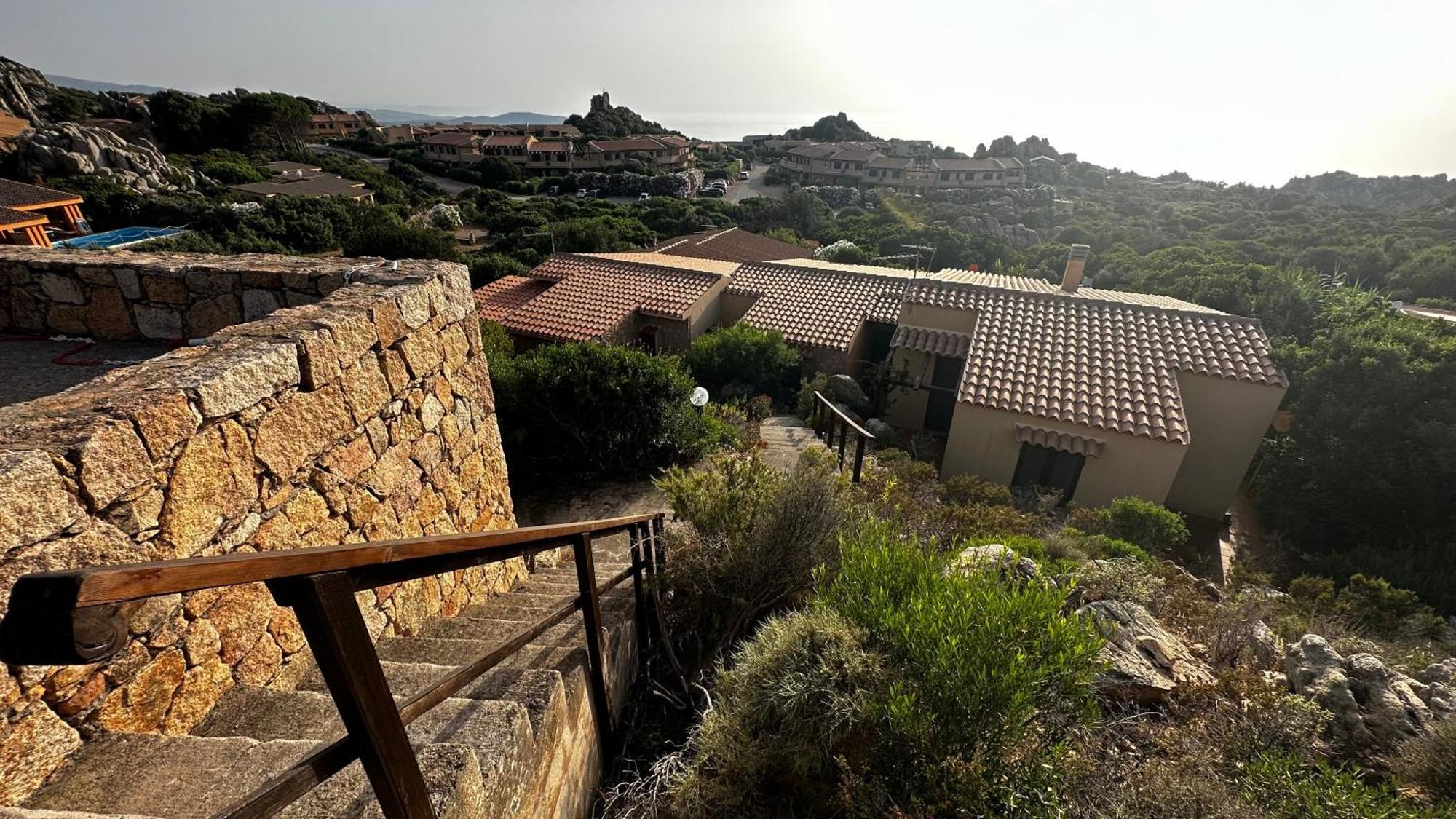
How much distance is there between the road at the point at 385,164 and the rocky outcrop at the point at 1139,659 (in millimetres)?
57409

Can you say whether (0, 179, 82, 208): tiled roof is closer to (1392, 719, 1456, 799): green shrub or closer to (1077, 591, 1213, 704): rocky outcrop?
(1077, 591, 1213, 704): rocky outcrop

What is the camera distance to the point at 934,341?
13.9 m

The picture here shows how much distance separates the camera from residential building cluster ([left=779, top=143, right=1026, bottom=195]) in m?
66.4

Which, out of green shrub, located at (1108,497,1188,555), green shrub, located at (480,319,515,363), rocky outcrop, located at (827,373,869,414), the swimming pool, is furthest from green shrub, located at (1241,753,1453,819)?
the swimming pool

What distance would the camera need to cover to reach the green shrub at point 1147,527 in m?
8.54

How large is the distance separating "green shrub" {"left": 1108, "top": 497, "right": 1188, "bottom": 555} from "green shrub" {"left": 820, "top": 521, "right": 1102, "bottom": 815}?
6.84 meters

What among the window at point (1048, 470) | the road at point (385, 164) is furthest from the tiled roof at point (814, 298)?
the road at point (385, 164)

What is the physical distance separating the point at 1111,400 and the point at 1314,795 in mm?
9074

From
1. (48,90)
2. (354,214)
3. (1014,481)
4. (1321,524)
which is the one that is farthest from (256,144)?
(1321,524)

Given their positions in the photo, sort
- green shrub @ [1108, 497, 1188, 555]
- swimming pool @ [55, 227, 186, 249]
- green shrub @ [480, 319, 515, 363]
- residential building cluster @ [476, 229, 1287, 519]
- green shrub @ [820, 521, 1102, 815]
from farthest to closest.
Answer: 1. swimming pool @ [55, 227, 186, 249]
2. green shrub @ [480, 319, 515, 363]
3. residential building cluster @ [476, 229, 1287, 519]
4. green shrub @ [1108, 497, 1188, 555]
5. green shrub @ [820, 521, 1102, 815]

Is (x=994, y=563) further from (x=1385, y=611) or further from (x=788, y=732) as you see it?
(x=1385, y=611)

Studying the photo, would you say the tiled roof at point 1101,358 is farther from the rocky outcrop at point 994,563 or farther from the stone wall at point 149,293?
the stone wall at point 149,293

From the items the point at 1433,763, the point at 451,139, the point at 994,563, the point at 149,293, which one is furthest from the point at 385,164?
the point at 1433,763

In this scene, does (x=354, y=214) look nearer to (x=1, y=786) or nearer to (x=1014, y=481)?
(x=1014, y=481)
